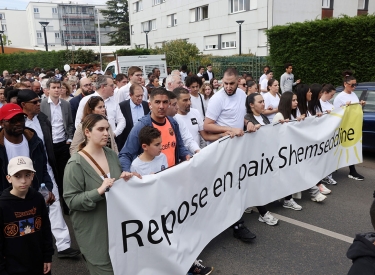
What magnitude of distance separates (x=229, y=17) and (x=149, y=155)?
30.6m

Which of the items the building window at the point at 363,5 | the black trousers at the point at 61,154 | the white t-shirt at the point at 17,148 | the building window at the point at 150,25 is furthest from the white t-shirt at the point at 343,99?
the building window at the point at 150,25

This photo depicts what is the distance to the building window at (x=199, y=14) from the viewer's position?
36.1 meters

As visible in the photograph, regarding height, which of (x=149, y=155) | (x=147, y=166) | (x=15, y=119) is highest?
(x=15, y=119)

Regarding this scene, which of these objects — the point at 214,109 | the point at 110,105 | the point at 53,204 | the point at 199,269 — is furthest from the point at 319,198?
the point at 53,204

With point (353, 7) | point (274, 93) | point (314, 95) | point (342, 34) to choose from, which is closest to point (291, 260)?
point (314, 95)

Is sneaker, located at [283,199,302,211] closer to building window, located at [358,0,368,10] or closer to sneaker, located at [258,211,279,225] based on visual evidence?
sneaker, located at [258,211,279,225]

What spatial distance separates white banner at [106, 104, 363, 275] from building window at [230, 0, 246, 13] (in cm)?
2621

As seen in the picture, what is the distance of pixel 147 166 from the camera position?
11.3 feet

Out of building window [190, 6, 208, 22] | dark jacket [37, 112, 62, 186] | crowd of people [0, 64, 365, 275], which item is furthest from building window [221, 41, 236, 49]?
dark jacket [37, 112, 62, 186]

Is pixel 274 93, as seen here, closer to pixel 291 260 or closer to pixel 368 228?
pixel 368 228

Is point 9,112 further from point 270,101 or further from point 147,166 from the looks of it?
point 270,101

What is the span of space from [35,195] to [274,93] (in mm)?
5418

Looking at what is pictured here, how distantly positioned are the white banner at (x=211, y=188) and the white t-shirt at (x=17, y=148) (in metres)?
1.11

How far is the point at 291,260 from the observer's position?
3.99m
